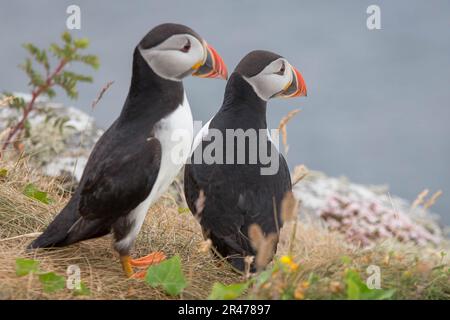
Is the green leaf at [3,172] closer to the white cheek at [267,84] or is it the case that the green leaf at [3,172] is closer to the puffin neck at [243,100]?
the puffin neck at [243,100]

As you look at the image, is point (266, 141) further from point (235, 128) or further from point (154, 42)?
point (154, 42)

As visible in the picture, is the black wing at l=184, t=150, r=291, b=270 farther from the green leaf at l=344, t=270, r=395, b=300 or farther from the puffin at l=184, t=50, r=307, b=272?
the green leaf at l=344, t=270, r=395, b=300

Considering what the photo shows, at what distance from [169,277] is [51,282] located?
725mm

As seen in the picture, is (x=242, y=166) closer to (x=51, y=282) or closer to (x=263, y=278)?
(x=263, y=278)

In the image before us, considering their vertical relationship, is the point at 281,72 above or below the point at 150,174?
above

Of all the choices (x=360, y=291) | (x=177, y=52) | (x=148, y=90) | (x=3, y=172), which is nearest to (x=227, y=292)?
(x=360, y=291)

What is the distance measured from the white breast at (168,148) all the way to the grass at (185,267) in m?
0.45

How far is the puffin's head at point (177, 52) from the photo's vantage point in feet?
15.3

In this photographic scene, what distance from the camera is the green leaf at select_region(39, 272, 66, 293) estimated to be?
4.26 metres

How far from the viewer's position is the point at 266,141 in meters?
5.33

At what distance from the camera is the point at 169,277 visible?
4406 millimetres

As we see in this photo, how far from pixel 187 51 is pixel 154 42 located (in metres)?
0.23

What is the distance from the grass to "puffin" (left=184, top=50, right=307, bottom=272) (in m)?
0.31
